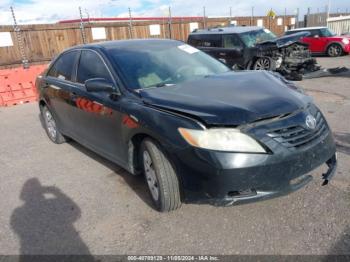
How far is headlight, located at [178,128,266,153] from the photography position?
8.60 ft

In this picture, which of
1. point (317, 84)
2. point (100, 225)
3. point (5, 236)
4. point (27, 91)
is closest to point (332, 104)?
point (317, 84)

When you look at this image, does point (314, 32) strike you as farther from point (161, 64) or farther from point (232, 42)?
point (161, 64)

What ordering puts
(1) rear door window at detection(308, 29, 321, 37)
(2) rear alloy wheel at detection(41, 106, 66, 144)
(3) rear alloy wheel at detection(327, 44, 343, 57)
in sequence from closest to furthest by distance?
(2) rear alloy wheel at detection(41, 106, 66, 144) < (3) rear alloy wheel at detection(327, 44, 343, 57) < (1) rear door window at detection(308, 29, 321, 37)

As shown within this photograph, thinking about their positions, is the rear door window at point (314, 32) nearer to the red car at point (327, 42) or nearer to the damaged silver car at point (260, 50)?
the red car at point (327, 42)

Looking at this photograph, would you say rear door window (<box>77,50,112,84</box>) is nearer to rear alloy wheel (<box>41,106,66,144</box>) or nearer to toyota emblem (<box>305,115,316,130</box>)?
rear alloy wheel (<box>41,106,66,144</box>)

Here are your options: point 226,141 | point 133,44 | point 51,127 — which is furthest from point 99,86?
point 51,127

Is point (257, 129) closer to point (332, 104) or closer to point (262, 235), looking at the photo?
point (262, 235)

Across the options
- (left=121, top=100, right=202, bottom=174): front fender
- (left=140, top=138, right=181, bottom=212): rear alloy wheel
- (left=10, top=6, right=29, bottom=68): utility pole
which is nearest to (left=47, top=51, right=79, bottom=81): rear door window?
(left=121, top=100, right=202, bottom=174): front fender

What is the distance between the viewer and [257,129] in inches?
105

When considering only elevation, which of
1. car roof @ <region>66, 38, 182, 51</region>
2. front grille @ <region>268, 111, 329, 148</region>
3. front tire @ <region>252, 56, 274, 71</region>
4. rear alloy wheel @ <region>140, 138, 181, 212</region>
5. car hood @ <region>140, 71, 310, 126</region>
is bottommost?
front tire @ <region>252, 56, 274, 71</region>

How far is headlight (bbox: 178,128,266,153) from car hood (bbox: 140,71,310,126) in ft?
0.24

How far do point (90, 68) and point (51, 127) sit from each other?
2.12 meters

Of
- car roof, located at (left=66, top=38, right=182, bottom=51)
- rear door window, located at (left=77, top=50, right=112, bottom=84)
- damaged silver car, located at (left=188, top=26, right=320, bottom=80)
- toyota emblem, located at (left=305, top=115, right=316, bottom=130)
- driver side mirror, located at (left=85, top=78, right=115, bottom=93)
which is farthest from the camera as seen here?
damaged silver car, located at (left=188, top=26, right=320, bottom=80)

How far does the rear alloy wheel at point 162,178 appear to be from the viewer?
297 centimetres
